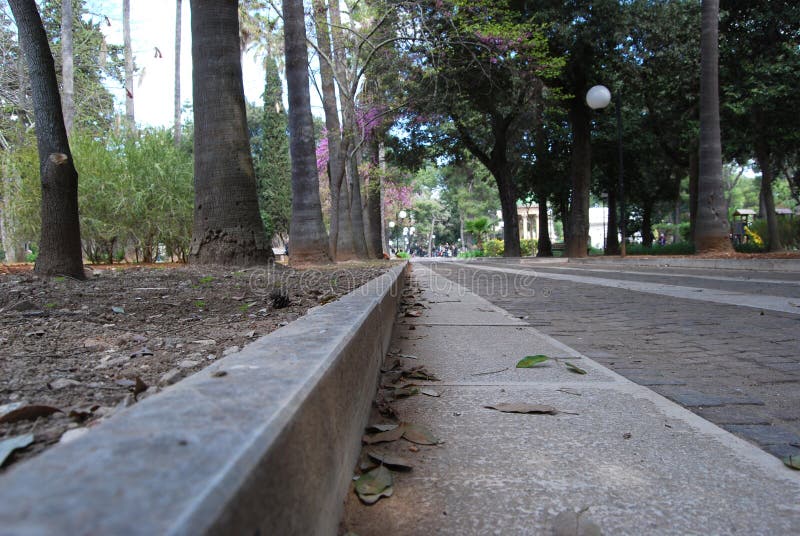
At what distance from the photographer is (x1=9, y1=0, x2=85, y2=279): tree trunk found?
536 centimetres

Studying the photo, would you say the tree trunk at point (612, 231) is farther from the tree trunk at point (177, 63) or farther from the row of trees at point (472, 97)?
the tree trunk at point (177, 63)

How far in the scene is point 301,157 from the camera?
10.2 metres

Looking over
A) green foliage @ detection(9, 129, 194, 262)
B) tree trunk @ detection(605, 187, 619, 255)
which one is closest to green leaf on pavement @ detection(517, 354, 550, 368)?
green foliage @ detection(9, 129, 194, 262)

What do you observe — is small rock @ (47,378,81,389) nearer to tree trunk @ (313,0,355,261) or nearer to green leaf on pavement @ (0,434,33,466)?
green leaf on pavement @ (0,434,33,466)

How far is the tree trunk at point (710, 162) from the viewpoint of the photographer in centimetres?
1307

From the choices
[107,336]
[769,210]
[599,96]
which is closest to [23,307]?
[107,336]

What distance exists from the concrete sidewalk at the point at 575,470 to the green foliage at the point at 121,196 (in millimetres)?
11116

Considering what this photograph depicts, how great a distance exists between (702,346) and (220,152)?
6280 millimetres

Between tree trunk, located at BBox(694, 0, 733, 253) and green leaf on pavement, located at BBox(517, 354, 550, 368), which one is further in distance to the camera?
tree trunk, located at BBox(694, 0, 733, 253)

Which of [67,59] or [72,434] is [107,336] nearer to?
[72,434]

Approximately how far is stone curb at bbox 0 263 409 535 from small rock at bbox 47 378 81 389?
87 cm

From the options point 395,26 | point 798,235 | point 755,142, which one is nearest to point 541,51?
point 395,26

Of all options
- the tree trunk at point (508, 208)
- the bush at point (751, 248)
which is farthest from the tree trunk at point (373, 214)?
the bush at point (751, 248)

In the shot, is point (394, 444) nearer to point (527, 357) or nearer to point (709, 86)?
point (527, 357)
